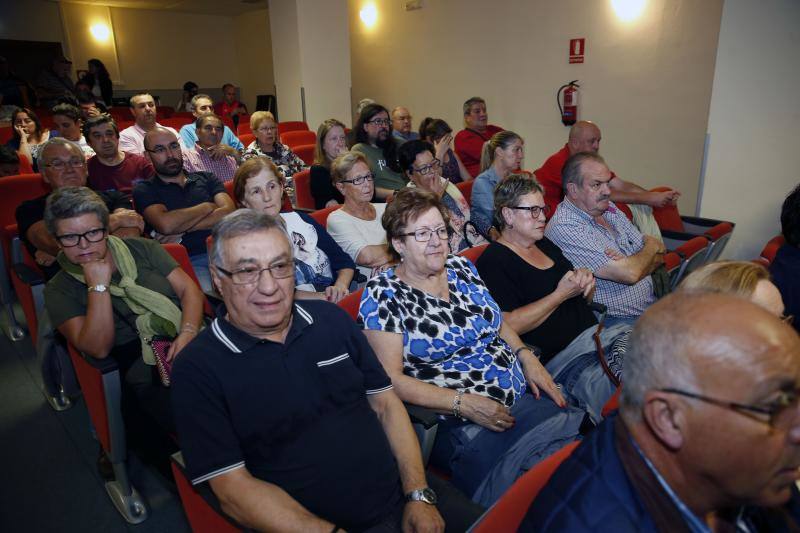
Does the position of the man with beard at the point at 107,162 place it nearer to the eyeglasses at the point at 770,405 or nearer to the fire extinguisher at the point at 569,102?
the eyeglasses at the point at 770,405

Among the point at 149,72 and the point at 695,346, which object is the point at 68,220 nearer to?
the point at 695,346

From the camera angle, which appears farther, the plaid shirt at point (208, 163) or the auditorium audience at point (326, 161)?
the plaid shirt at point (208, 163)

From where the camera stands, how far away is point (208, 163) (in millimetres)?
4270

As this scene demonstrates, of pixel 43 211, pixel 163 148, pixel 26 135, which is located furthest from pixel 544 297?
pixel 26 135

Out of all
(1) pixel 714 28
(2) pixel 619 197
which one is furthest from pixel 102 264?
(1) pixel 714 28

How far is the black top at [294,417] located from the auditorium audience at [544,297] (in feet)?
2.76

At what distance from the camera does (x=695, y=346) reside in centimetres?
75

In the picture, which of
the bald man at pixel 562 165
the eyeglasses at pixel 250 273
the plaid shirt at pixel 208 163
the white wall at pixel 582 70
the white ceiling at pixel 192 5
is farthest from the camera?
the white ceiling at pixel 192 5

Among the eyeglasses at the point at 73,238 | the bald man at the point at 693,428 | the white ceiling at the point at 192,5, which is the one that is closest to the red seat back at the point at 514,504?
the bald man at the point at 693,428

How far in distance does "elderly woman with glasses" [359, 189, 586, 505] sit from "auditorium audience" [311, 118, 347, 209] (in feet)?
5.63

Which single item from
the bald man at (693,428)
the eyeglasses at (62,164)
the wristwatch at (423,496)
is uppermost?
the eyeglasses at (62,164)

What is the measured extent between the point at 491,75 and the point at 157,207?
486 cm

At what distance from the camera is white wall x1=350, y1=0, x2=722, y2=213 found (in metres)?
4.75

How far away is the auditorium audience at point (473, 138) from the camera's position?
5020 millimetres
